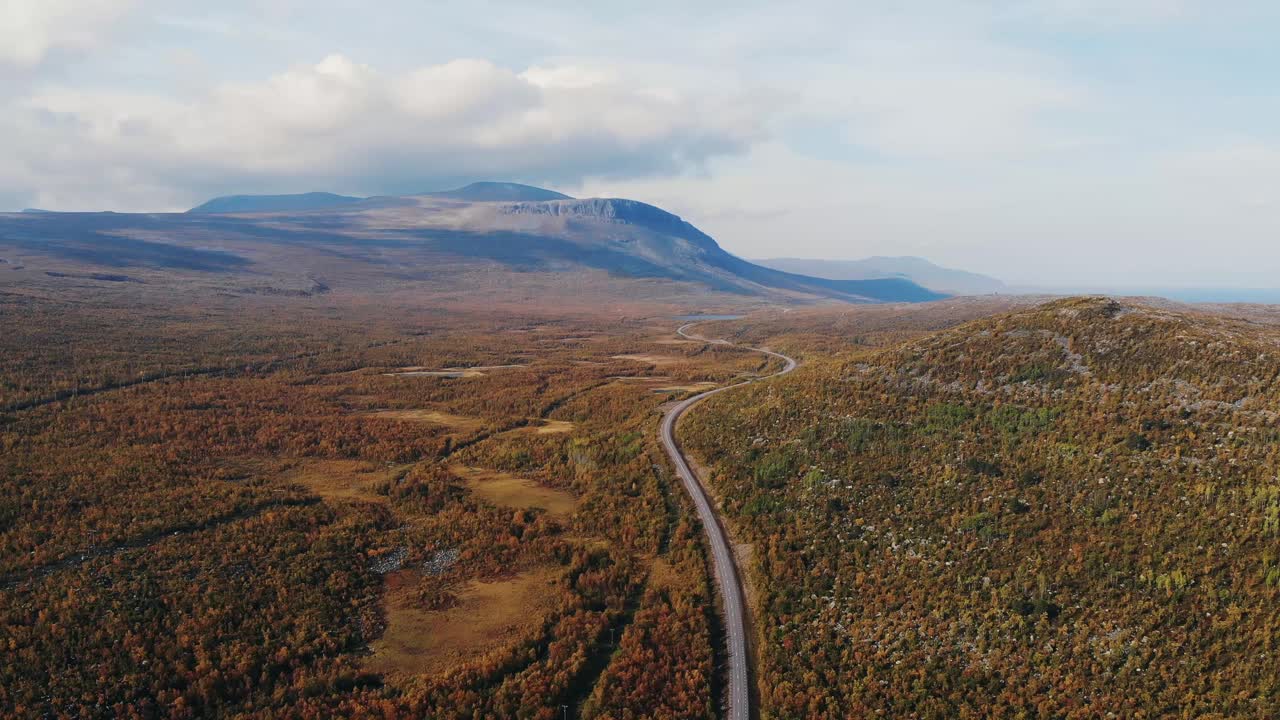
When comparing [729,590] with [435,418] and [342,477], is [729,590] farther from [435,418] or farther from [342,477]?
[435,418]

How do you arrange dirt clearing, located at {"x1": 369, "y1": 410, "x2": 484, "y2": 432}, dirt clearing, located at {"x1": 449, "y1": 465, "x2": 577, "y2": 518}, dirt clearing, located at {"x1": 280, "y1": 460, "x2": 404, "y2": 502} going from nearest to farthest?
1. dirt clearing, located at {"x1": 449, "y1": 465, "x2": 577, "y2": 518}
2. dirt clearing, located at {"x1": 280, "y1": 460, "x2": 404, "y2": 502}
3. dirt clearing, located at {"x1": 369, "y1": 410, "x2": 484, "y2": 432}

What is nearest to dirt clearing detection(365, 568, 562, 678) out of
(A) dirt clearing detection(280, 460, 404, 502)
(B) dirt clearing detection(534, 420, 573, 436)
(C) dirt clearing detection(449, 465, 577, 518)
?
(C) dirt clearing detection(449, 465, 577, 518)

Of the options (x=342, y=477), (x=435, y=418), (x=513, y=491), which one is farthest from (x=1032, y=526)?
(x=435, y=418)

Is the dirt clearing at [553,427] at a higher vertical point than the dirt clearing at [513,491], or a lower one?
higher

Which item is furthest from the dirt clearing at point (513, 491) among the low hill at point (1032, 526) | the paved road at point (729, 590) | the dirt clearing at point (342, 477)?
the low hill at point (1032, 526)

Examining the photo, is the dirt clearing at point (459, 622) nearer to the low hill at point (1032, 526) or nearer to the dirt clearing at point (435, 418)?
the low hill at point (1032, 526)

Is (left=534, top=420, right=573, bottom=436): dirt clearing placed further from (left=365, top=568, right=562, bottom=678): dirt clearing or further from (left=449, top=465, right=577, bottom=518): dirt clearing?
(left=365, top=568, right=562, bottom=678): dirt clearing

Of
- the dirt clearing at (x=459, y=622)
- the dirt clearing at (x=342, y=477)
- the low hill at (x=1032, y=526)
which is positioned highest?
the low hill at (x=1032, y=526)

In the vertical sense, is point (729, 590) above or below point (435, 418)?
above

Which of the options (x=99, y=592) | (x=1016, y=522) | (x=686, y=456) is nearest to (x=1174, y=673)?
(x=1016, y=522)
